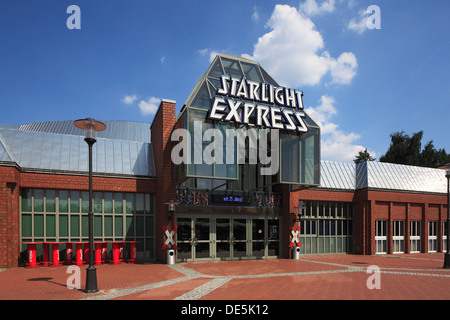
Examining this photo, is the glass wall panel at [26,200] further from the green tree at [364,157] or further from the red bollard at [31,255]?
the green tree at [364,157]

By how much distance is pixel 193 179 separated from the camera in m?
17.1

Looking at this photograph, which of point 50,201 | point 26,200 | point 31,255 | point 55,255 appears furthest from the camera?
point 50,201

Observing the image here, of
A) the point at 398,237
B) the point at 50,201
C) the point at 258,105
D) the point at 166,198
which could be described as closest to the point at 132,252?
the point at 166,198

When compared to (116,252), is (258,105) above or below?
above

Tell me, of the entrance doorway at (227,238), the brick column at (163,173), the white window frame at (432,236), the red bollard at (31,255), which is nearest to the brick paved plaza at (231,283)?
the red bollard at (31,255)

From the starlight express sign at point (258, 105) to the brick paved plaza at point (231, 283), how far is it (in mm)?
7002

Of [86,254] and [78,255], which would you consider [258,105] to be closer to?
[86,254]

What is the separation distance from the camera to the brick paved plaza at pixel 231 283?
355 inches

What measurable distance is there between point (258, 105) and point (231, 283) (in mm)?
8978

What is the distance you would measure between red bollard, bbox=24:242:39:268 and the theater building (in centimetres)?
51

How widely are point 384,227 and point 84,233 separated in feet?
63.1

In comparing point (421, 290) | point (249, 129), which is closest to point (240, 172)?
point (249, 129)

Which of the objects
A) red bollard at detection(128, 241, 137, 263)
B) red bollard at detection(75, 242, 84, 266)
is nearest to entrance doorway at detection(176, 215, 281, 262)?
red bollard at detection(128, 241, 137, 263)

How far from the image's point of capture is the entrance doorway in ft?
55.0
